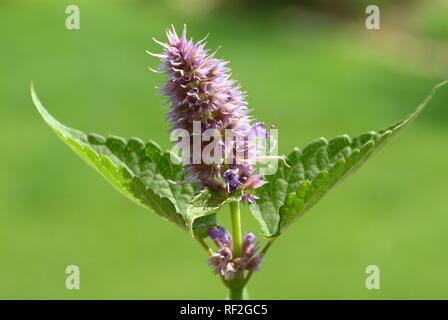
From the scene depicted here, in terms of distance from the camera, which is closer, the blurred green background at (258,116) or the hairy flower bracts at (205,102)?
the hairy flower bracts at (205,102)

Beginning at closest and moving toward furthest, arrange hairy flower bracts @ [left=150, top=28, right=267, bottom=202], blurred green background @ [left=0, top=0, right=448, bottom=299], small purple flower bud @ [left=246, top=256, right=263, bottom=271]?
hairy flower bracts @ [left=150, top=28, right=267, bottom=202]
small purple flower bud @ [left=246, top=256, right=263, bottom=271]
blurred green background @ [left=0, top=0, right=448, bottom=299]

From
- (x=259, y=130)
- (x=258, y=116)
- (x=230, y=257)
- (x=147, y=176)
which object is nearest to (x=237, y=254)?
(x=230, y=257)

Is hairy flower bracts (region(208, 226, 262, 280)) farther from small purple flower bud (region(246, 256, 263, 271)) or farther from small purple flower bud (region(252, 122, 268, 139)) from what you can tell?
small purple flower bud (region(252, 122, 268, 139))

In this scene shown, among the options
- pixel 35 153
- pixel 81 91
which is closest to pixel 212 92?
pixel 35 153

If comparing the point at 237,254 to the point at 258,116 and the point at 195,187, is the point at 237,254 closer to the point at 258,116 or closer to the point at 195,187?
the point at 195,187

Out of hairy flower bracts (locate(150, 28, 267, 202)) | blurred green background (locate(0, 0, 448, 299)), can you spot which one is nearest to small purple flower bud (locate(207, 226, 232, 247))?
hairy flower bracts (locate(150, 28, 267, 202))

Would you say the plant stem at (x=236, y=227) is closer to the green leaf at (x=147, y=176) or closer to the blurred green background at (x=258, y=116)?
the green leaf at (x=147, y=176)

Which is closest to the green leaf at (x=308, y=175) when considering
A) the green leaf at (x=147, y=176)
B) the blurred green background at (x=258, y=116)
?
the green leaf at (x=147, y=176)
